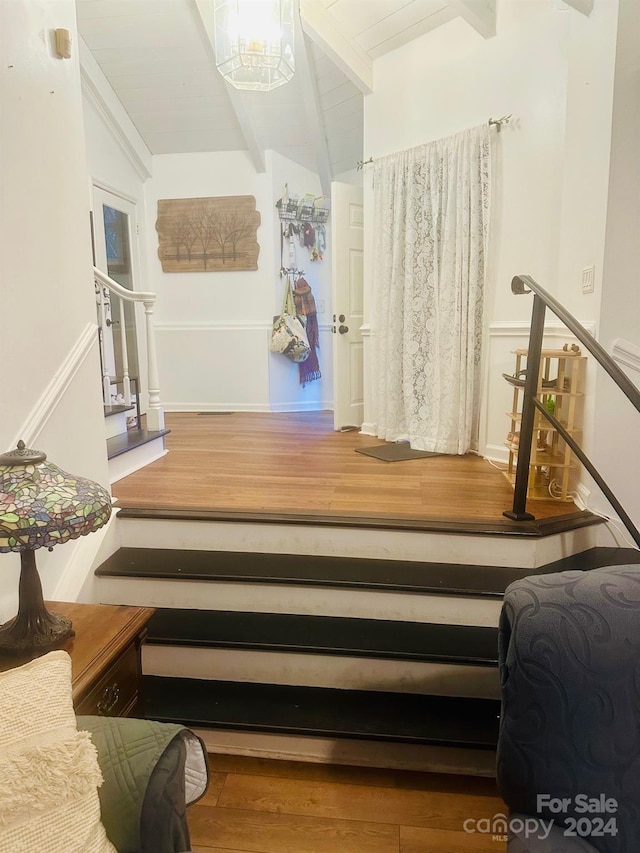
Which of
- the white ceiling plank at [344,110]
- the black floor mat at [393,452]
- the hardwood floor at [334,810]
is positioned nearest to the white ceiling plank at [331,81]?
the white ceiling plank at [344,110]

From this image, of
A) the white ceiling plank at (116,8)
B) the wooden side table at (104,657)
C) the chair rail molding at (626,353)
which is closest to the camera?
the wooden side table at (104,657)

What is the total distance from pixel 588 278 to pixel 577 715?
215cm

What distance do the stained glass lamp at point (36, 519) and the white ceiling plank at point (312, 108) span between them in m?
3.82

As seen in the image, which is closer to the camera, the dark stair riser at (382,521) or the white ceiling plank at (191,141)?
the dark stair riser at (382,521)

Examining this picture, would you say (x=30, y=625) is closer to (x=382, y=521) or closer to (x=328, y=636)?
(x=328, y=636)

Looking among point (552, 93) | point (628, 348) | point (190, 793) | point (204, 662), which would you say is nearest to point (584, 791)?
point (190, 793)

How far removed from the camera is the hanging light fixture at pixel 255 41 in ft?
10.2

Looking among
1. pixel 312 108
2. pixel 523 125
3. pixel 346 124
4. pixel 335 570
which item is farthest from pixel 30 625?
pixel 346 124

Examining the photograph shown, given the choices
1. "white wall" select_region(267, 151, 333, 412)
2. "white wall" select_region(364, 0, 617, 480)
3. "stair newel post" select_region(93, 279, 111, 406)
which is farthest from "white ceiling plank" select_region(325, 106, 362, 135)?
"stair newel post" select_region(93, 279, 111, 406)

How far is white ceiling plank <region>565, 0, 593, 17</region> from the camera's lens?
2490 mm

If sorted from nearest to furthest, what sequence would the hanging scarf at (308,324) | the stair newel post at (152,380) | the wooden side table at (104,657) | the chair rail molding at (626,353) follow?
the wooden side table at (104,657) → the chair rail molding at (626,353) → the stair newel post at (152,380) → the hanging scarf at (308,324)

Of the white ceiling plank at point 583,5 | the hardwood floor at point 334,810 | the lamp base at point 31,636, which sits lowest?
the hardwood floor at point 334,810

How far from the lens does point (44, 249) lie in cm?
179

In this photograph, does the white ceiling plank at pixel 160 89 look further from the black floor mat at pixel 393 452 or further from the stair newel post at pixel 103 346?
the black floor mat at pixel 393 452
